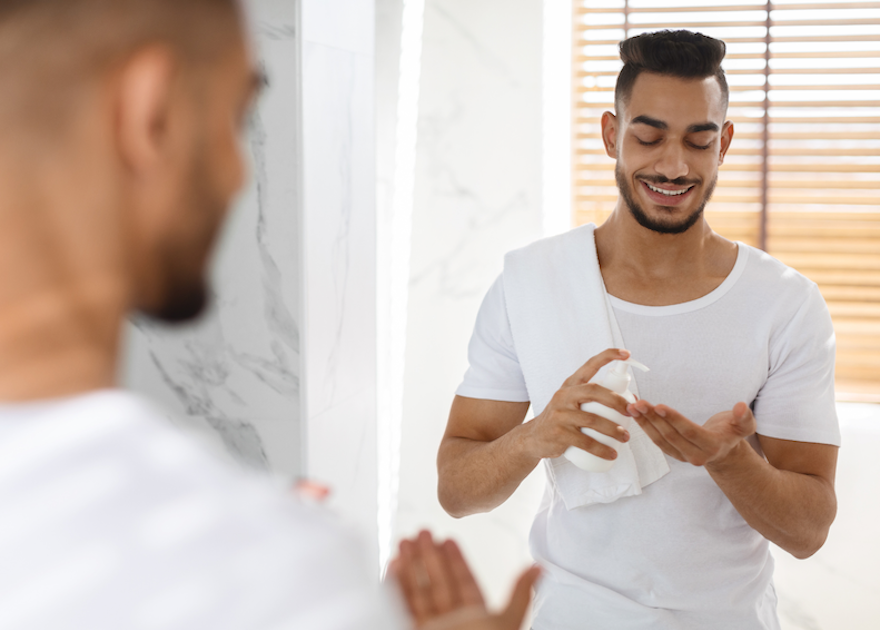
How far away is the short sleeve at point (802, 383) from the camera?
107cm

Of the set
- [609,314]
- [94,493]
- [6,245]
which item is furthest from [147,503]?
[609,314]

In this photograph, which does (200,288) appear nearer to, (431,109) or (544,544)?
(544,544)

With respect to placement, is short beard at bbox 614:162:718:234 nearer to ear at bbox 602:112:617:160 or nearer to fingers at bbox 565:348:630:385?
ear at bbox 602:112:617:160

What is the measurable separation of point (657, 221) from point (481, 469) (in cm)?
46

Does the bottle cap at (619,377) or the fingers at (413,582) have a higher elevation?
the bottle cap at (619,377)

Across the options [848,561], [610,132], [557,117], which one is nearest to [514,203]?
[557,117]

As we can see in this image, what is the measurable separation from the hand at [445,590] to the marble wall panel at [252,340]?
1.90 ft

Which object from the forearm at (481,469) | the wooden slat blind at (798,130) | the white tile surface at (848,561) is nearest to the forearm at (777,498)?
the forearm at (481,469)

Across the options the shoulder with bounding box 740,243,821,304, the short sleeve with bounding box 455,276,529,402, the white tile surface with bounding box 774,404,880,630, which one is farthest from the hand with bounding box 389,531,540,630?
the white tile surface with bounding box 774,404,880,630

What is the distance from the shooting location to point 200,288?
0.36m

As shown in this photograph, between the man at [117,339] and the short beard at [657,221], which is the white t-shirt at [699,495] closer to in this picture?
the short beard at [657,221]

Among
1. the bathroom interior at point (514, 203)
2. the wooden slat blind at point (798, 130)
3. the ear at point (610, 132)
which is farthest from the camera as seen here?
the wooden slat blind at point (798, 130)

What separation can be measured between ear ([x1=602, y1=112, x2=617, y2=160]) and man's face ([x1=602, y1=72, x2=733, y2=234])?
2.7 inches

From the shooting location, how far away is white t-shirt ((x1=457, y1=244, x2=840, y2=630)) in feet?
3.47
